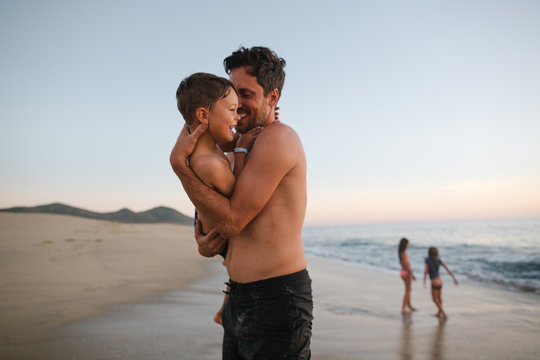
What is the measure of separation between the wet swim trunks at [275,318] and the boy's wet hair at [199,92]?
0.95m

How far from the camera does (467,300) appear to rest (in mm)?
8930

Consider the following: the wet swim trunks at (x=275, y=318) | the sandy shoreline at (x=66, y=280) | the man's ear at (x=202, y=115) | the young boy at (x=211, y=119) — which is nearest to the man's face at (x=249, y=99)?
the young boy at (x=211, y=119)

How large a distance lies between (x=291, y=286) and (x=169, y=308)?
5.15m

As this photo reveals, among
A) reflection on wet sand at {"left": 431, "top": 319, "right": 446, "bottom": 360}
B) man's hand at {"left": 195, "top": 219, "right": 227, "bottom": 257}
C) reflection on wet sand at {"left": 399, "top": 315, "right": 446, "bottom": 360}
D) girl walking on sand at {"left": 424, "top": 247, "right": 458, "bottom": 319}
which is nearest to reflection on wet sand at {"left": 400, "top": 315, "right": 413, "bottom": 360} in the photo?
reflection on wet sand at {"left": 399, "top": 315, "right": 446, "bottom": 360}

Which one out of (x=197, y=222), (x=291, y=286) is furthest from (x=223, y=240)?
(x=291, y=286)

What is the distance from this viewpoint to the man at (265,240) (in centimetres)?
172

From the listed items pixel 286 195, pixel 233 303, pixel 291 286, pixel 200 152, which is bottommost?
pixel 233 303

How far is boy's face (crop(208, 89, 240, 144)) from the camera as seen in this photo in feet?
6.04

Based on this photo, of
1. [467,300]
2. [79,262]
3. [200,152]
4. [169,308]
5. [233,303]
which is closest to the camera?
[200,152]

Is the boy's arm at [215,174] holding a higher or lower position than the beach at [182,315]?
higher

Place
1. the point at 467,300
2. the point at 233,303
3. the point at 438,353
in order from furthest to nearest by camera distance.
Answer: the point at 467,300, the point at 438,353, the point at 233,303

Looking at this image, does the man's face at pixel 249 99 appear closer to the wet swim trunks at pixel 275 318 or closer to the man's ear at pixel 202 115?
the man's ear at pixel 202 115

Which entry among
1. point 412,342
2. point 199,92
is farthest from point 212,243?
point 412,342

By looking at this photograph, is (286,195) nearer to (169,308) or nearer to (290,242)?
(290,242)
